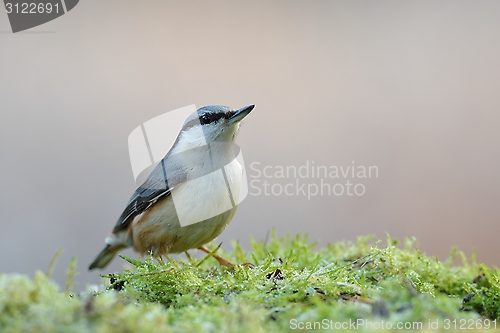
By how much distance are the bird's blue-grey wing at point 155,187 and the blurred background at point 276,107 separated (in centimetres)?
289

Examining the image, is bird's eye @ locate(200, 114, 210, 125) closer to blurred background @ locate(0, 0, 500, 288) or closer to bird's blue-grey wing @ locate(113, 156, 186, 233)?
bird's blue-grey wing @ locate(113, 156, 186, 233)

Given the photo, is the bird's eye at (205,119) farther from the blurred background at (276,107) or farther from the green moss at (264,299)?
the blurred background at (276,107)

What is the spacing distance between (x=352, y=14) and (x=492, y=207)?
4.31 metres

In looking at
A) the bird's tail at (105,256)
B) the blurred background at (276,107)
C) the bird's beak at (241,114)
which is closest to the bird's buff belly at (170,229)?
the bird's beak at (241,114)

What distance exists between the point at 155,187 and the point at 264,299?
5.57ft

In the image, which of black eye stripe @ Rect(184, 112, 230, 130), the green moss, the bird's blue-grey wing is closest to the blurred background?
the bird's blue-grey wing

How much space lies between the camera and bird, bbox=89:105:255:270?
8.96 feet

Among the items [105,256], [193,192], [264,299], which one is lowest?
[105,256]

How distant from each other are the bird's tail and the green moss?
1821 millimetres

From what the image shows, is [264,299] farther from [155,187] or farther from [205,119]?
[205,119]

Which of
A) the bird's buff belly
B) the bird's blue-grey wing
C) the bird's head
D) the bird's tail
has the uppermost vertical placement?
the bird's head

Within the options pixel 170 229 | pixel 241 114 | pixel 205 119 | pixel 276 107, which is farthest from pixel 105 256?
pixel 276 107

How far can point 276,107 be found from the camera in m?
7.48

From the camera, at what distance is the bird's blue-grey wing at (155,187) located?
9.52 ft
